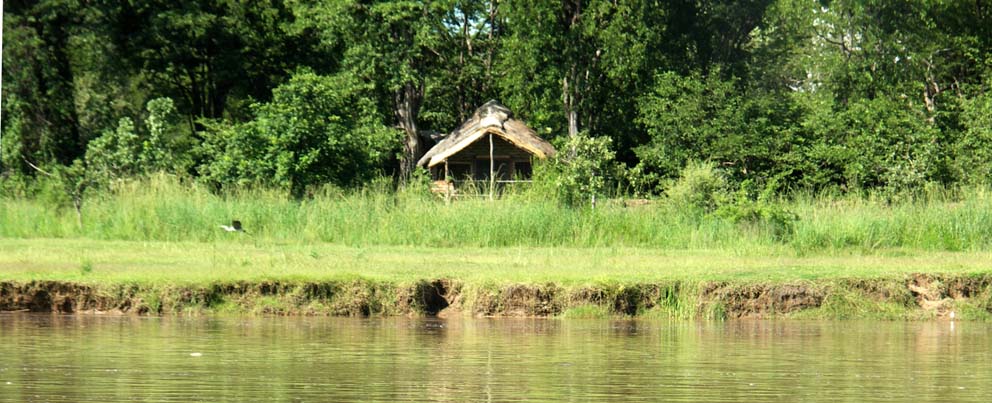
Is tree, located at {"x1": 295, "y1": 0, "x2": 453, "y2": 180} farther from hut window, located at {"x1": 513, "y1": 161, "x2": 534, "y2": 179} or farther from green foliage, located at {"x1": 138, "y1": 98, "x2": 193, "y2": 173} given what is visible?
green foliage, located at {"x1": 138, "y1": 98, "x2": 193, "y2": 173}

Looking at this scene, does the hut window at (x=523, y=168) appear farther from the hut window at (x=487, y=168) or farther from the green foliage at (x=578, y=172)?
the green foliage at (x=578, y=172)

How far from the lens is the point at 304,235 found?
743 inches

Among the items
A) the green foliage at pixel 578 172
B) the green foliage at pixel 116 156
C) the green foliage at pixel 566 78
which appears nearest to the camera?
the green foliage at pixel 578 172

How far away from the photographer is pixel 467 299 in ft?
42.9

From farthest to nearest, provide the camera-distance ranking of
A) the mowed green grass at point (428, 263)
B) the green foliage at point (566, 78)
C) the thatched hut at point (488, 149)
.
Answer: the thatched hut at point (488, 149), the green foliage at point (566, 78), the mowed green grass at point (428, 263)

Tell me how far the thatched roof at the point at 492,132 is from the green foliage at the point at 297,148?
793 centimetres

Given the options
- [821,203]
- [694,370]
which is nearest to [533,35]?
[821,203]

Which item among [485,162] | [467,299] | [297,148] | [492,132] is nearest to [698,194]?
[467,299]

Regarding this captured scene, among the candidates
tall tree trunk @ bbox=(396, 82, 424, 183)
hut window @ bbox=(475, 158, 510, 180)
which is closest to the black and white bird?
hut window @ bbox=(475, 158, 510, 180)

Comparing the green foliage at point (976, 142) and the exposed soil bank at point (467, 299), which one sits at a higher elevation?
the green foliage at point (976, 142)

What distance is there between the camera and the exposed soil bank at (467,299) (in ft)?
42.2

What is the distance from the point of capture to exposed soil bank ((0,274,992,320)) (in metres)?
12.9

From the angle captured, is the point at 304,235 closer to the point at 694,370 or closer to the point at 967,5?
the point at 694,370

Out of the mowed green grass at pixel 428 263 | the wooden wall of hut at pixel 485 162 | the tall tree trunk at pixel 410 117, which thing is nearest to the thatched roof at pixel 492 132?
the wooden wall of hut at pixel 485 162
